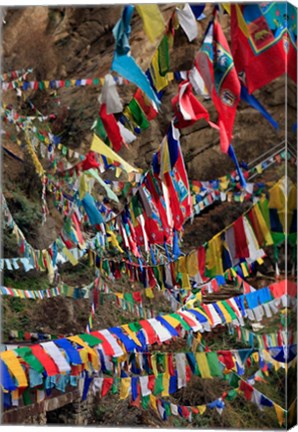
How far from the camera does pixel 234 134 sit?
17.8 feet

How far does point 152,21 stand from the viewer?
5.48m

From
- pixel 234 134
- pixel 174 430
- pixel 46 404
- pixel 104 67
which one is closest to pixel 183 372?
pixel 174 430

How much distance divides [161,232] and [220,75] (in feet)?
2.51

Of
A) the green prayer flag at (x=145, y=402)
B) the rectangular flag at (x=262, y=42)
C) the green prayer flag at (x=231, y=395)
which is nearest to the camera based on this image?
the rectangular flag at (x=262, y=42)

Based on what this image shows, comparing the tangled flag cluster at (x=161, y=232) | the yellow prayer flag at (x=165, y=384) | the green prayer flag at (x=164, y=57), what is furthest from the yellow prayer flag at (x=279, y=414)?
the green prayer flag at (x=164, y=57)

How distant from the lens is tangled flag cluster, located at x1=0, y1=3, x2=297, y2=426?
538 cm

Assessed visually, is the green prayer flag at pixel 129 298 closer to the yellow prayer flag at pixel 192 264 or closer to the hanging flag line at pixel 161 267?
the hanging flag line at pixel 161 267

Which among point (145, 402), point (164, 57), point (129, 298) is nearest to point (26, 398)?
point (145, 402)

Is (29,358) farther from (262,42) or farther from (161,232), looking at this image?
(262,42)

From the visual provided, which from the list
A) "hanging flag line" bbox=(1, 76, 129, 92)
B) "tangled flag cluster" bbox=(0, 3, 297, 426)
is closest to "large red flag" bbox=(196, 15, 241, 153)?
"tangled flag cluster" bbox=(0, 3, 297, 426)

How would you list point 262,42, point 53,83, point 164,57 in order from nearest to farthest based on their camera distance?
point 262,42 → point 164,57 → point 53,83

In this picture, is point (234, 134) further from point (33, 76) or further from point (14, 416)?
point (14, 416)

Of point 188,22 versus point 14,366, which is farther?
point 14,366

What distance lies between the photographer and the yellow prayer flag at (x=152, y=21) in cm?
546
